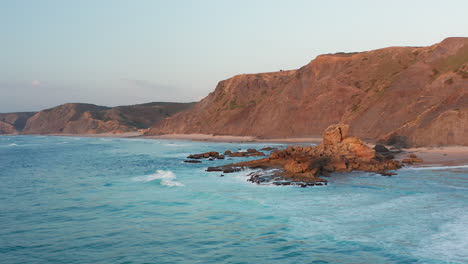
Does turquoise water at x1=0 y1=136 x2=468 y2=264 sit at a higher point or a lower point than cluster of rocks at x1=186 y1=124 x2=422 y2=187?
lower

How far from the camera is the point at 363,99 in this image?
2972 inches

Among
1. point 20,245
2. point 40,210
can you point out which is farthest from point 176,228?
point 40,210

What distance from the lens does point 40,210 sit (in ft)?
66.9

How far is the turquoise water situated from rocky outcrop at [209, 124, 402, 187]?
1.89 m

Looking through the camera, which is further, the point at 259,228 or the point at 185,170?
the point at 185,170

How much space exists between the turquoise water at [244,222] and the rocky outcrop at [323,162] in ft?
6.20

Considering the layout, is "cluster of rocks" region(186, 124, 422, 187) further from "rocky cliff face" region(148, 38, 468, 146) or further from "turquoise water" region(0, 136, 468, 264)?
"rocky cliff face" region(148, 38, 468, 146)

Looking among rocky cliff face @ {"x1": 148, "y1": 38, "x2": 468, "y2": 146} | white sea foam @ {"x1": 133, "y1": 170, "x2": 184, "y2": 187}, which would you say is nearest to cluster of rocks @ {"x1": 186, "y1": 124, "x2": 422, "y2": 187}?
white sea foam @ {"x1": 133, "y1": 170, "x2": 184, "y2": 187}

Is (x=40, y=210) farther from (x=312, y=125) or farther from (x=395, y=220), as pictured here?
(x=312, y=125)

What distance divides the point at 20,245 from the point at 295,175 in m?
17.9

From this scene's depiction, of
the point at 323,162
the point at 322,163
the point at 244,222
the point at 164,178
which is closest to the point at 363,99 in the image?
the point at 323,162

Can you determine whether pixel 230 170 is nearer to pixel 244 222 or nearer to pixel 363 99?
pixel 244 222

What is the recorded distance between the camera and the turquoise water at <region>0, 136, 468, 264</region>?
12.9 metres

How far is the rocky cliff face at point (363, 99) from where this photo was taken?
47406mm
